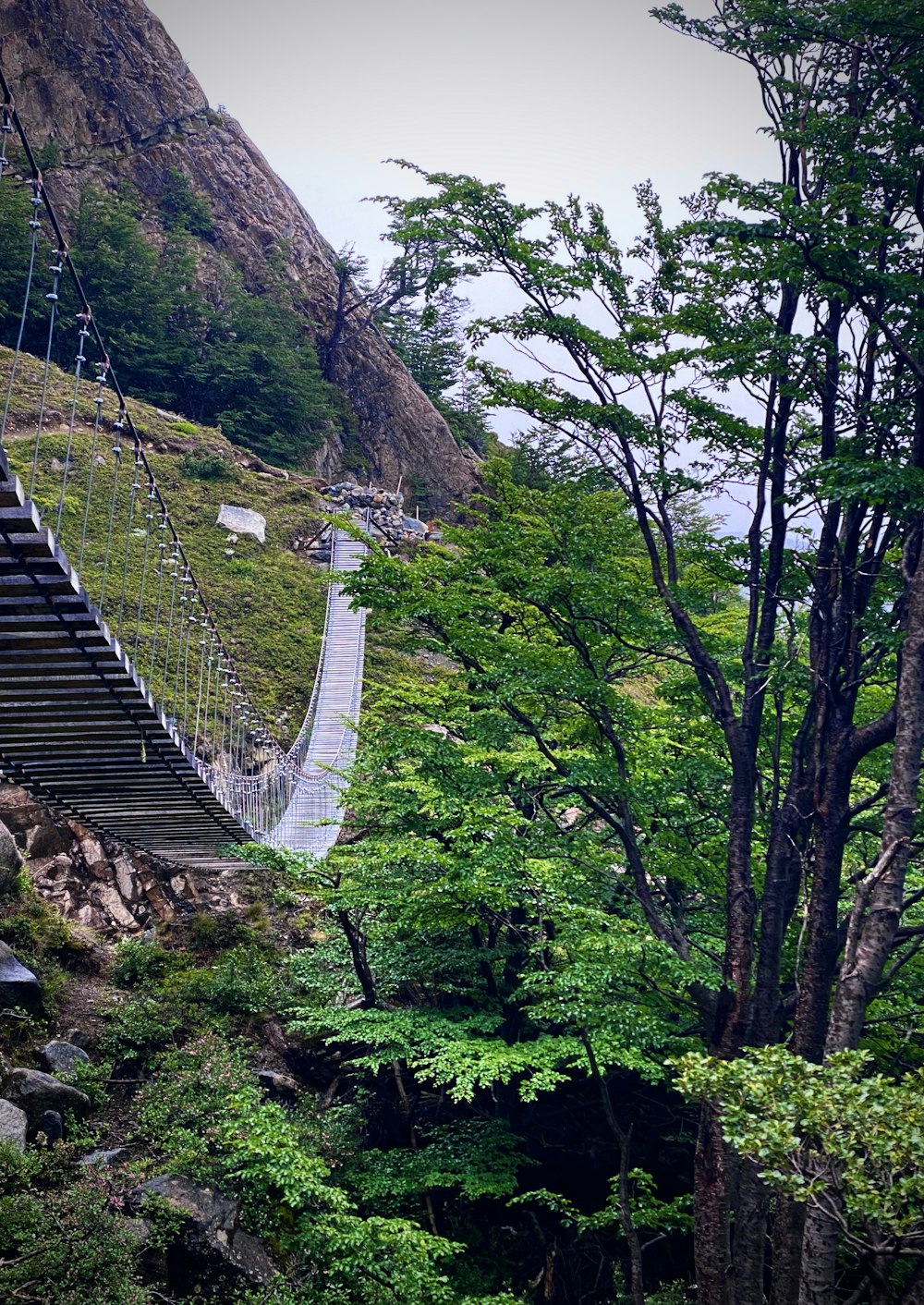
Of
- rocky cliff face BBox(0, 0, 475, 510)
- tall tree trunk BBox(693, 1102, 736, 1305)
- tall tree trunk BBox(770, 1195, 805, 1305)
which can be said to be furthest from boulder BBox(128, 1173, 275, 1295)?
rocky cliff face BBox(0, 0, 475, 510)

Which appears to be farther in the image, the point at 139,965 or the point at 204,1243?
the point at 139,965

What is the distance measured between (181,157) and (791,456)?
102ft

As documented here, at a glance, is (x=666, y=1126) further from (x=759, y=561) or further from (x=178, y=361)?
(x=178, y=361)

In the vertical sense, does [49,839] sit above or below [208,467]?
below

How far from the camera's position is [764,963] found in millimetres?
5625

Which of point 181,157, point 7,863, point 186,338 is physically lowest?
point 7,863

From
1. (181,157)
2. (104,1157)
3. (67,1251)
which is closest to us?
(67,1251)

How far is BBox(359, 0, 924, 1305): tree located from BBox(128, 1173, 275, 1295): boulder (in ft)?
8.75

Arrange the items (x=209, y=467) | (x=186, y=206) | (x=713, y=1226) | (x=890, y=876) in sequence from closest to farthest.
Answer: (x=890, y=876)
(x=713, y=1226)
(x=209, y=467)
(x=186, y=206)

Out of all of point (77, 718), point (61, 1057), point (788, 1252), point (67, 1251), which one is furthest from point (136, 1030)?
point (788, 1252)

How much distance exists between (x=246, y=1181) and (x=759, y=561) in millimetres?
5078

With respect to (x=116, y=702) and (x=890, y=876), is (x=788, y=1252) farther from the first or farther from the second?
(x=116, y=702)

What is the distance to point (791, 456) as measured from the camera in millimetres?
6379

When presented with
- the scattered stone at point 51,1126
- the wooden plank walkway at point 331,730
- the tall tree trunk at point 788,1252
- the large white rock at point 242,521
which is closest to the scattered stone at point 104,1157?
the scattered stone at point 51,1126
